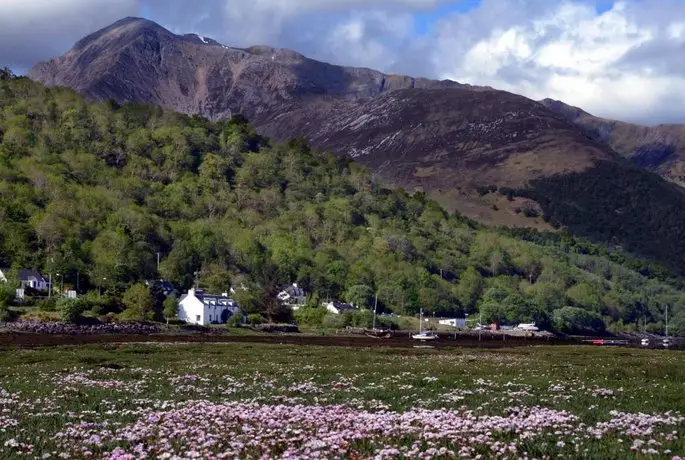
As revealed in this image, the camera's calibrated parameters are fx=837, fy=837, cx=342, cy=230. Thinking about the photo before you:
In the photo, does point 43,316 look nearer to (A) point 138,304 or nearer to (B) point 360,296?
(A) point 138,304

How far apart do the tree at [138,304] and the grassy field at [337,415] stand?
95.8 meters

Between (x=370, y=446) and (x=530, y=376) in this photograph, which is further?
(x=530, y=376)

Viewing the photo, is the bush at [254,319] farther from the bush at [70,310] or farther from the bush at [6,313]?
the bush at [6,313]

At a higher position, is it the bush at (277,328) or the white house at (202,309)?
the white house at (202,309)

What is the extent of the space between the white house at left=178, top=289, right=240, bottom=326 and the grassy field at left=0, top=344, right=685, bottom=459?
10697 centimetres

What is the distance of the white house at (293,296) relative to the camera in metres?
181

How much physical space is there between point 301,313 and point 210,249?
36.1m

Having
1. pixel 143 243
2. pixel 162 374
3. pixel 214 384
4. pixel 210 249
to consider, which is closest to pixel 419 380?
pixel 214 384

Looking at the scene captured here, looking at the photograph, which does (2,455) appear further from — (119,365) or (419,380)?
(119,365)

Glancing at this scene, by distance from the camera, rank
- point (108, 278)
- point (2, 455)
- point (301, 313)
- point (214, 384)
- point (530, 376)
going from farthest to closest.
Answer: point (301, 313), point (108, 278), point (530, 376), point (214, 384), point (2, 455)

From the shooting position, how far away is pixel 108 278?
151m

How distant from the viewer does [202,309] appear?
146 meters

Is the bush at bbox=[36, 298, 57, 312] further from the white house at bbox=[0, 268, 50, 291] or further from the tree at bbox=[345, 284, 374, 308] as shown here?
the tree at bbox=[345, 284, 374, 308]

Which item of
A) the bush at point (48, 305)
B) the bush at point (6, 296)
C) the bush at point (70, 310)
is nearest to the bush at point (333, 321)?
the bush at point (70, 310)
